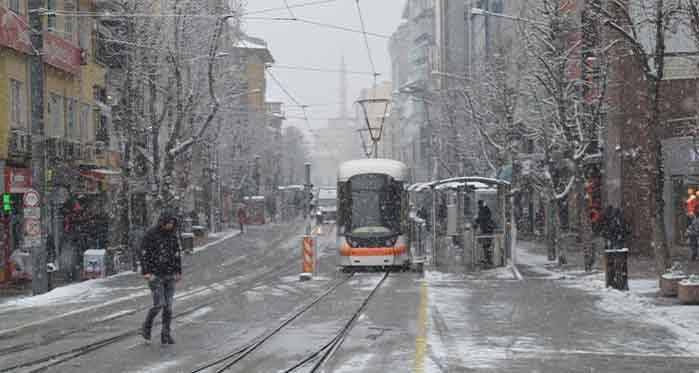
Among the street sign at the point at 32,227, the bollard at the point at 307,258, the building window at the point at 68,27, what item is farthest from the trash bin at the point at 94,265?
the building window at the point at 68,27

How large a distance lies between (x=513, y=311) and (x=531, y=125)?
2215 cm

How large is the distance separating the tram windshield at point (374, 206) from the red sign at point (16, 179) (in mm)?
9279

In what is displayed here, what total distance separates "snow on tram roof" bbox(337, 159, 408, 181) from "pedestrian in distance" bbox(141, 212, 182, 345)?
55.2 ft

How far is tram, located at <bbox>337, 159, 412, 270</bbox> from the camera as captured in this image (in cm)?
3041

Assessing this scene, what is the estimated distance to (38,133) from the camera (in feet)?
79.5

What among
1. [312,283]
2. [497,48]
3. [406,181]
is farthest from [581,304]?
[497,48]

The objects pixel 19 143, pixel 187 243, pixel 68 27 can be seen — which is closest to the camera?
pixel 19 143

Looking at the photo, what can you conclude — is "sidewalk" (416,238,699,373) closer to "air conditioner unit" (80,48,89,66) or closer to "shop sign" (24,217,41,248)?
"shop sign" (24,217,41,248)

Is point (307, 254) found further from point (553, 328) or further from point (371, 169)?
point (553, 328)

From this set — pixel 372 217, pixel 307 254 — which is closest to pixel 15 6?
pixel 307 254

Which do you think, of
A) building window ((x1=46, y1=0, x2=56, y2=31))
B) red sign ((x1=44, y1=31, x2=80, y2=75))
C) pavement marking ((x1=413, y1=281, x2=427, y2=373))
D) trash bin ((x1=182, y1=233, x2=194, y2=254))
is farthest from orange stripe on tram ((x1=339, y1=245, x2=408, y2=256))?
trash bin ((x1=182, y1=233, x2=194, y2=254))

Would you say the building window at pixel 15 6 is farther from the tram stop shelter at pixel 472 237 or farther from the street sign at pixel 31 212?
the tram stop shelter at pixel 472 237

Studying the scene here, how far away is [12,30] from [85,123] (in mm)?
11307

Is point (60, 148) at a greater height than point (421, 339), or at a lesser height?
greater
